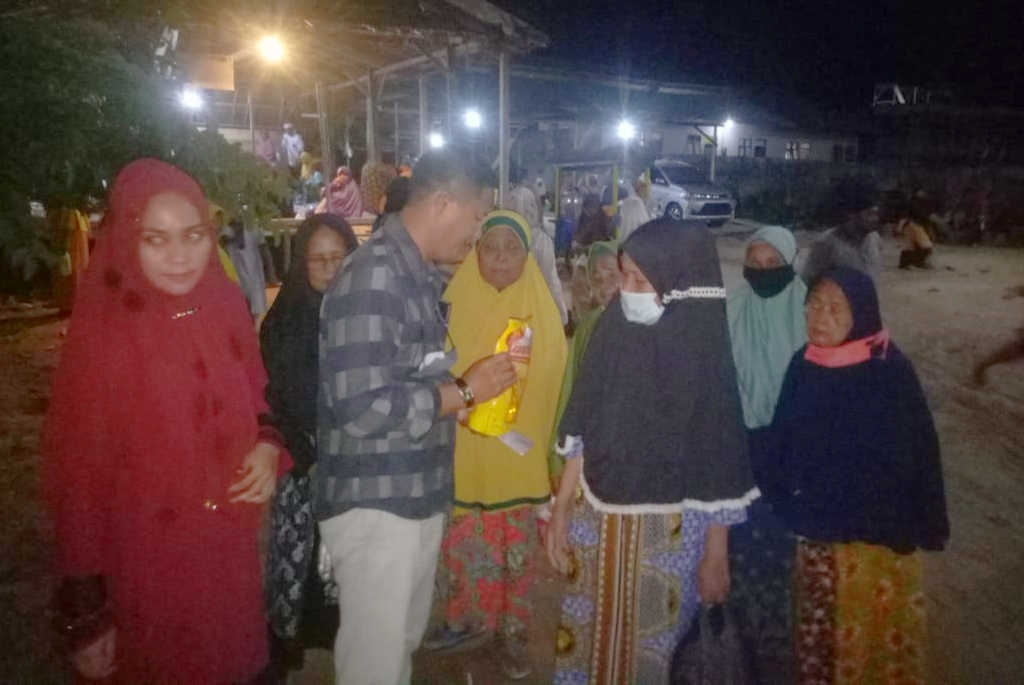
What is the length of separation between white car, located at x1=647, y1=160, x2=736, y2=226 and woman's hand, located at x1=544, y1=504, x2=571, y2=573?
1963 centimetres

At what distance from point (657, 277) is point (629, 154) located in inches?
812

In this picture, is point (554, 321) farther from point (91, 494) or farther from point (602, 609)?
point (91, 494)

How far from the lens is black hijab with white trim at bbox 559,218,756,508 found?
7.55 ft

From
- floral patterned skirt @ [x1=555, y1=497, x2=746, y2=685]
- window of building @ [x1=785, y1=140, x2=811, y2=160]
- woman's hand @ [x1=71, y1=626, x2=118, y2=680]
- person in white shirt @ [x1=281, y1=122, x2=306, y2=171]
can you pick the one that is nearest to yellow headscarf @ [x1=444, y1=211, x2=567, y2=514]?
floral patterned skirt @ [x1=555, y1=497, x2=746, y2=685]

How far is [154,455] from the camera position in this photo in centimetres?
191

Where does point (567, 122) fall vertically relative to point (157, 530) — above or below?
above

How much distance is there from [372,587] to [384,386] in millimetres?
635

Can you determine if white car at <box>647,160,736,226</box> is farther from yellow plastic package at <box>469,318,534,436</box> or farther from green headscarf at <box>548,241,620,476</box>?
yellow plastic package at <box>469,318,534,436</box>

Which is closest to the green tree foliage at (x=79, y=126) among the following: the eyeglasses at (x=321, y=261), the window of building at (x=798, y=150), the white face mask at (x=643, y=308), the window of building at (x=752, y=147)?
the eyeglasses at (x=321, y=261)

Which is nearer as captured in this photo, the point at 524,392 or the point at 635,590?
the point at 635,590

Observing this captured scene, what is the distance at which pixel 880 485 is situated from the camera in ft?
8.34

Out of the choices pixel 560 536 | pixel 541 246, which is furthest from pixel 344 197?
pixel 560 536

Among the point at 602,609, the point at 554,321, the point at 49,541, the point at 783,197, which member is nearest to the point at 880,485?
the point at 602,609

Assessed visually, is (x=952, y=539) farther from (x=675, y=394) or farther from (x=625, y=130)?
(x=625, y=130)
